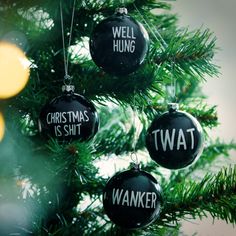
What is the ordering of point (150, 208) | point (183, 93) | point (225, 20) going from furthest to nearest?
point (225, 20) → point (183, 93) → point (150, 208)

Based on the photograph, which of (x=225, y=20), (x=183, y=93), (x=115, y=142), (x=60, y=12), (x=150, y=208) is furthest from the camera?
(x=225, y=20)

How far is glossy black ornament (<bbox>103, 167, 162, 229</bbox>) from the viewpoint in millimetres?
612

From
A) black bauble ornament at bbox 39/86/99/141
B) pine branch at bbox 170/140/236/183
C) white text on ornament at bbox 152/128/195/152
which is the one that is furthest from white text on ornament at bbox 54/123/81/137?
pine branch at bbox 170/140/236/183

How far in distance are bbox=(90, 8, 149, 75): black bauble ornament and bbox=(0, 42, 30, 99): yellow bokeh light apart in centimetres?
12

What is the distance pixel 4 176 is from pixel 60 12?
252mm

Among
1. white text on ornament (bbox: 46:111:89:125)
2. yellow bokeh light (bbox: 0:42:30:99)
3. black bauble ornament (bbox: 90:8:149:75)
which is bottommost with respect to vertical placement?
white text on ornament (bbox: 46:111:89:125)

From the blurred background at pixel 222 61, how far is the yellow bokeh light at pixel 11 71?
1333 millimetres

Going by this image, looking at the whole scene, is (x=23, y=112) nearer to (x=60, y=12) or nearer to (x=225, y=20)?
(x=60, y=12)

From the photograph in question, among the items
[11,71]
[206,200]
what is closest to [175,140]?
[206,200]

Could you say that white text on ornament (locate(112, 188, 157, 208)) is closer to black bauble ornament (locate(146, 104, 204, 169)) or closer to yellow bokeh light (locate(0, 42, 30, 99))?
black bauble ornament (locate(146, 104, 204, 169))

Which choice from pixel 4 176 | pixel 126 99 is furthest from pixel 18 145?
pixel 126 99

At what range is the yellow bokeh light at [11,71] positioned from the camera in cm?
71

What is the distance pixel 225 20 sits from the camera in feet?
6.80

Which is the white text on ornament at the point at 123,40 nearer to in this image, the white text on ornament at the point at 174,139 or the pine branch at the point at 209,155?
the white text on ornament at the point at 174,139
